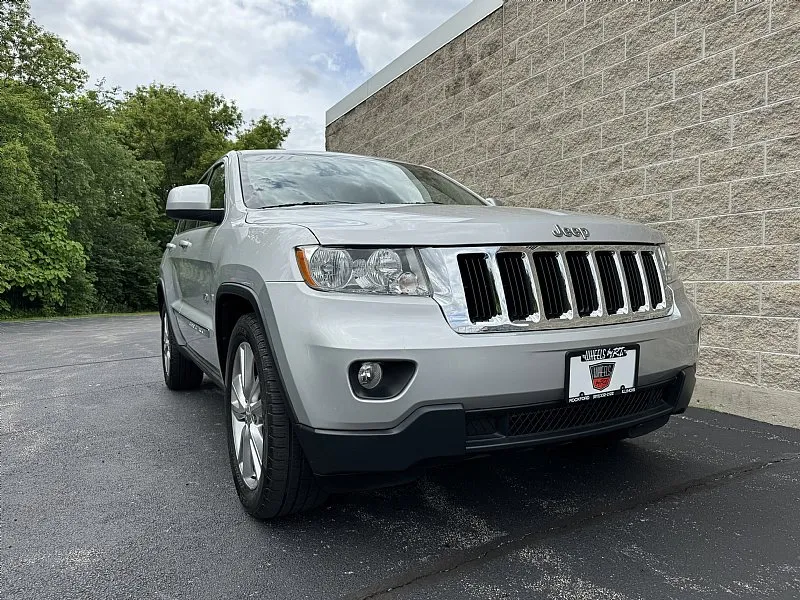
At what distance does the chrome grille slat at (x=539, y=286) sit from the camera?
2158 mm

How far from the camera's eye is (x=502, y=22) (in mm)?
6664

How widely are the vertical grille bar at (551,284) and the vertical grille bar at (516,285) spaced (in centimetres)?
7


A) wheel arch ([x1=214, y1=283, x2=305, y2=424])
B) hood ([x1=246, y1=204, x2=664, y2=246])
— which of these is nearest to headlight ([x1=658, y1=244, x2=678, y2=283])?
hood ([x1=246, y1=204, x2=664, y2=246])

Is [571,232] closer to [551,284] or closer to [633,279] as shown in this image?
[551,284]

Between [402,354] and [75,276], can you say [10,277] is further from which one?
[402,354]

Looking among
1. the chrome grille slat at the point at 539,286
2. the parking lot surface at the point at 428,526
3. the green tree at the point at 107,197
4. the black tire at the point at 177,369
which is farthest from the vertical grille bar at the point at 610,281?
the green tree at the point at 107,197

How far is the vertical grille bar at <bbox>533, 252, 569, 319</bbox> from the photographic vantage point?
232 cm

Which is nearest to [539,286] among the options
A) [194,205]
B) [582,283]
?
[582,283]

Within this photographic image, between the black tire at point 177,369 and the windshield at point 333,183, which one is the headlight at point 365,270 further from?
the black tire at point 177,369

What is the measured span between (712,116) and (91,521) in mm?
4556

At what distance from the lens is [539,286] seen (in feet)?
7.54

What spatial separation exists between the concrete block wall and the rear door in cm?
325

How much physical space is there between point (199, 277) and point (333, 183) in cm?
96

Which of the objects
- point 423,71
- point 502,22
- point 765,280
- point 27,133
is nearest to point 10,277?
point 27,133
